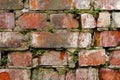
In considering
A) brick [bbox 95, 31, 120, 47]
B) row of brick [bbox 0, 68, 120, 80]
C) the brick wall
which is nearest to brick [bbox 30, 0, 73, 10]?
the brick wall

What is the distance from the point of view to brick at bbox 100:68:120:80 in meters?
2.21

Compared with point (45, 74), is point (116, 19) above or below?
above

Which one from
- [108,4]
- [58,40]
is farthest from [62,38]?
[108,4]

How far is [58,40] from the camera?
2.19 meters

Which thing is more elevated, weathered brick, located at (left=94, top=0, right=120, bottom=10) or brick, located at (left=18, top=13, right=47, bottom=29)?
weathered brick, located at (left=94, top=0, right=120, bottom=10)

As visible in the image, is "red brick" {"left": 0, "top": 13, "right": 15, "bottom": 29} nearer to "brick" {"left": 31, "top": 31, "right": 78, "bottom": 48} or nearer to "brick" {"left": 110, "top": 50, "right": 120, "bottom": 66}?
"brick" {"left": 31, "top": 31, "right": 78, "bottom": 48}

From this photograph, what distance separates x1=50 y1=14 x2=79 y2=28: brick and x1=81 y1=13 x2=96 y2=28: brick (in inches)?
1.9

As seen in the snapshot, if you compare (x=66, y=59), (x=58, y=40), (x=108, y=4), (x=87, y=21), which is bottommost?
(x=66, y=59)

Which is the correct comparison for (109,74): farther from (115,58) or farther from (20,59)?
(20,59)

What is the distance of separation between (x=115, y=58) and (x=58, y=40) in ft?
1.36

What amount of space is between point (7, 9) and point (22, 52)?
32 cm

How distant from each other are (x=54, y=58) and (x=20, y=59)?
0.78 ft

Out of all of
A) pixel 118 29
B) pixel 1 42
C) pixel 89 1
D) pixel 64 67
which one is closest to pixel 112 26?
pixel 118 29

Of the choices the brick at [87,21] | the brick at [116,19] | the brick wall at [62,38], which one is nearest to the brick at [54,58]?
the brick wall at [62,38]
